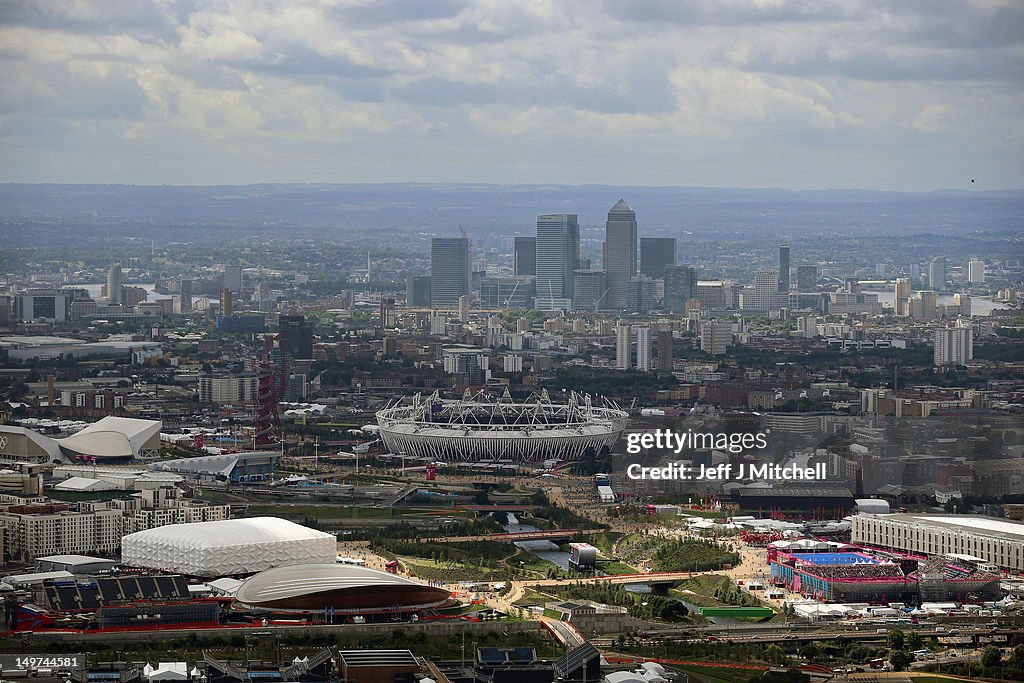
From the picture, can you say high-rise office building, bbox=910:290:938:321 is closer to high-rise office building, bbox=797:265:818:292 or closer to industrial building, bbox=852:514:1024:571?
high-rise office building, bbox=797:265:818:292

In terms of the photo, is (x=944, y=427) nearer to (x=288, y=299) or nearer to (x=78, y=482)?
(x=78, y=482)

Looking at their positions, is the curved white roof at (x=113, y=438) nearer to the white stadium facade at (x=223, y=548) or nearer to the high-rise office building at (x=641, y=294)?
the white stadium facade at (x=223, y=548)

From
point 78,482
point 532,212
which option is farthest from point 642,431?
point 532,212

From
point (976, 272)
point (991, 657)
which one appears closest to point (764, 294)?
point (976, 272)

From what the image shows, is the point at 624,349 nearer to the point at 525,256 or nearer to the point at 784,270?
the point at 525,256

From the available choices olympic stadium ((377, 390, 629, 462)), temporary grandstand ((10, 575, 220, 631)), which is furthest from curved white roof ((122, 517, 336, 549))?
olympic stadium ((377, 390, 629, 462))
